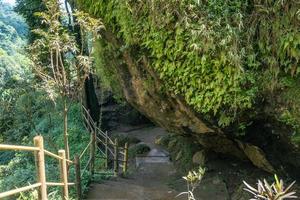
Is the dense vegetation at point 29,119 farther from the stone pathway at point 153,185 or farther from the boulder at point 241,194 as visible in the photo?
the boulder at point 241,194

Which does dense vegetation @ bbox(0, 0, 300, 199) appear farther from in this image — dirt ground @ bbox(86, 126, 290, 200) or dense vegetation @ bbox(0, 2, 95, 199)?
dense vegetation @ bbox(0, 2, 95, 199)

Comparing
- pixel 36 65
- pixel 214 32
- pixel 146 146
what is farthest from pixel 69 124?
pixel 214 32

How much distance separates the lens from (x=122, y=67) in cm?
643

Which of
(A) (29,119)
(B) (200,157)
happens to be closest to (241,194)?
(B) (200,157)

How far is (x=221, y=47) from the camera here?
4.47 metres

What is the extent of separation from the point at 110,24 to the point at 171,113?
1616 millimetres

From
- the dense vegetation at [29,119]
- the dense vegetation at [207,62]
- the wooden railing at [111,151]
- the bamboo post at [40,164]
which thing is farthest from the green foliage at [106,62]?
the bamboo post at [40,164]

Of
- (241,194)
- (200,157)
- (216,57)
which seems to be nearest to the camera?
(216,57)

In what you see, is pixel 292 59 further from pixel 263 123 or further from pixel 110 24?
pixel 110 24

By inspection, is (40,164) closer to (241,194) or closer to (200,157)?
(241,194)

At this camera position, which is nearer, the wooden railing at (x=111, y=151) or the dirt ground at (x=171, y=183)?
the dirt ground at (x=171, y=183)

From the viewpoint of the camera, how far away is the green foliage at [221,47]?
14.2ft

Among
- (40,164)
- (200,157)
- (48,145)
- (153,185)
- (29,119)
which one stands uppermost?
(40,164)

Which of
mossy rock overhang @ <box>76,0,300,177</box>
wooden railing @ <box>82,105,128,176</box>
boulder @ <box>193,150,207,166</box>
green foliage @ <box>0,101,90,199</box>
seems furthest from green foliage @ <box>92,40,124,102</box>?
boulder @ <box>193,150,207,166</box>
